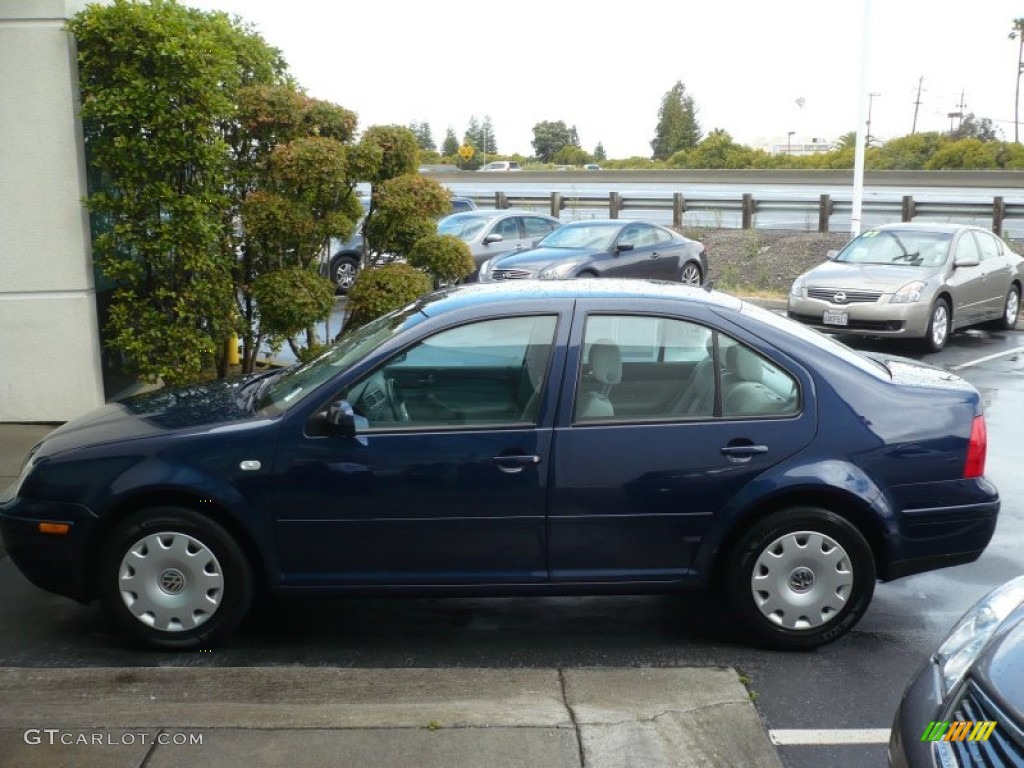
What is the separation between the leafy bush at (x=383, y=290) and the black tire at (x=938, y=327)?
7.35 m

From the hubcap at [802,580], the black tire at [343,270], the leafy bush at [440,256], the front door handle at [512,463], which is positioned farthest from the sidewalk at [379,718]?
the black tire at [343,270]

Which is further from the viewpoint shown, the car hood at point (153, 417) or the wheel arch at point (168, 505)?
the car hood at point (153, 417)

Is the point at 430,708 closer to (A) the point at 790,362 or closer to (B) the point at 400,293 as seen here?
(A) the point at 790,362

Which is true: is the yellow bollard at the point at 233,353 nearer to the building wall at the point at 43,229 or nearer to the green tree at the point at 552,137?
the building wall at the point at 43,229

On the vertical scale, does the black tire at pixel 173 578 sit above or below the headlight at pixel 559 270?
below

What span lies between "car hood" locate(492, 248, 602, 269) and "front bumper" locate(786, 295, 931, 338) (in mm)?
4694

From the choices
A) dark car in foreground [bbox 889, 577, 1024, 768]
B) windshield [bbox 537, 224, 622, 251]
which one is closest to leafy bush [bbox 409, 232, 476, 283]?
dark car in foreground [bbox 889, 577, 1024, 768]

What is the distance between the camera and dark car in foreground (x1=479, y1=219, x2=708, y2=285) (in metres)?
17.3

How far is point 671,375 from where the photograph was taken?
16.8 feet

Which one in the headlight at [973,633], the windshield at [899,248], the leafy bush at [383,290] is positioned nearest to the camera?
the headlight at [973,633]

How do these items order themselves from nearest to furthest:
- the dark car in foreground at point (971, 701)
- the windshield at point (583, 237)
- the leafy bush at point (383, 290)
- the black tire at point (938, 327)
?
the dark car in foreground at point (971, 701) → the leafy bush at point (383, 290) → the black tire at point (938, 327) → the windshield at point (583, 237)

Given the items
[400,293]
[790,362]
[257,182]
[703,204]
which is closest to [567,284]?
[790,362]

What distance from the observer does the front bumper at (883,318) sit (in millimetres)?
13461

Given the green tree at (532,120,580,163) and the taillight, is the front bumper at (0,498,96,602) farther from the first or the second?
the green tree at (532,120,580,163)
